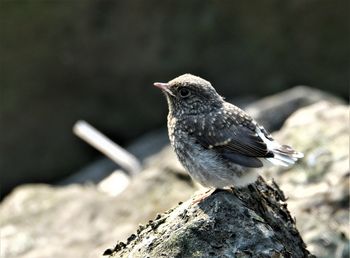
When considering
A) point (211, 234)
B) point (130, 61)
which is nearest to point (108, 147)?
point (130, 61)

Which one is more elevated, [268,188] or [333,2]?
[333,2]

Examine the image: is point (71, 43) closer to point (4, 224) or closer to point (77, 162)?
point (77, 162)

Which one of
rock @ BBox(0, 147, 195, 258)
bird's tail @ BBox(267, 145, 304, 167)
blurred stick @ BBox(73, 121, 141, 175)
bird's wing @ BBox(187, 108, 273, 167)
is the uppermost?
blurred stick @ BBox(73, 121, 141, 175)

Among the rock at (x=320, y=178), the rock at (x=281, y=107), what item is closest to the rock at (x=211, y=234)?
the rock at (x=320, y=178)

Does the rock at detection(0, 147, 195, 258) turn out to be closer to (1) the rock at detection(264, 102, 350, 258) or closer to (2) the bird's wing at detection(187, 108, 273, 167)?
(1) the rock at detection(264, 102, 350, 258)

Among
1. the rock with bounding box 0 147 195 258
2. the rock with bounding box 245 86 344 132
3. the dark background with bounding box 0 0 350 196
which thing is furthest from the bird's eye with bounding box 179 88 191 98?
the dark background with bounding box 0 0 350 196

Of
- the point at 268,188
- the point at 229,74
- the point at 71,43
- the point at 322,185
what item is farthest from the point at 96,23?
the point at 268,188

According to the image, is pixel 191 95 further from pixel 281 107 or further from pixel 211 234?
pixel 281 107
